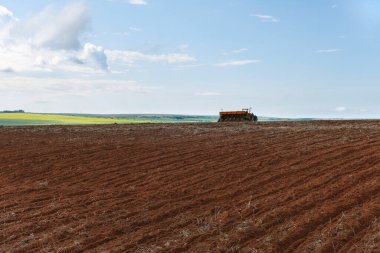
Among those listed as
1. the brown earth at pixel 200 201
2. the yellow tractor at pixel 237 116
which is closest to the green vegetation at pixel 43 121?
the yellow tractor at pixel 237 116

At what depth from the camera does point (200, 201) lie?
10.3 m

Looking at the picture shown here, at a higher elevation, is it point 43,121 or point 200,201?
point 43,121

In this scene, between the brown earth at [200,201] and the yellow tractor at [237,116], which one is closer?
the brown earth at [200,201]

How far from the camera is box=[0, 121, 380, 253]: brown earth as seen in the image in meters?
7.77

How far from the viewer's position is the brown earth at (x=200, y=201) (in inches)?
306

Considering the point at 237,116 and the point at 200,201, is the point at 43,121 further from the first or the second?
the point at 200,201

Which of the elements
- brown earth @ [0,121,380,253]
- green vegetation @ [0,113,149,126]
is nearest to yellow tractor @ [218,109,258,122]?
green vegetation @ [0,113,149,126]

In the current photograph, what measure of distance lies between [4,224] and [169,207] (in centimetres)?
360

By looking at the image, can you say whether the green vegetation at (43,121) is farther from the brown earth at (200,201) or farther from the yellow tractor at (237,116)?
the brown earth at (200,201)

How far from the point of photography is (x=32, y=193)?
40.5ft

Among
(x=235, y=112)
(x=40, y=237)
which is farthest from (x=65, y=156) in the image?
(x=235, y=112)

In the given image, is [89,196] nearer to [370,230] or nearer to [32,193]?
[32,193]

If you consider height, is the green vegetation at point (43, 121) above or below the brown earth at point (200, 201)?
above

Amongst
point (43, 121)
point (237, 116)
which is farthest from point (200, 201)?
point (43, 121)
